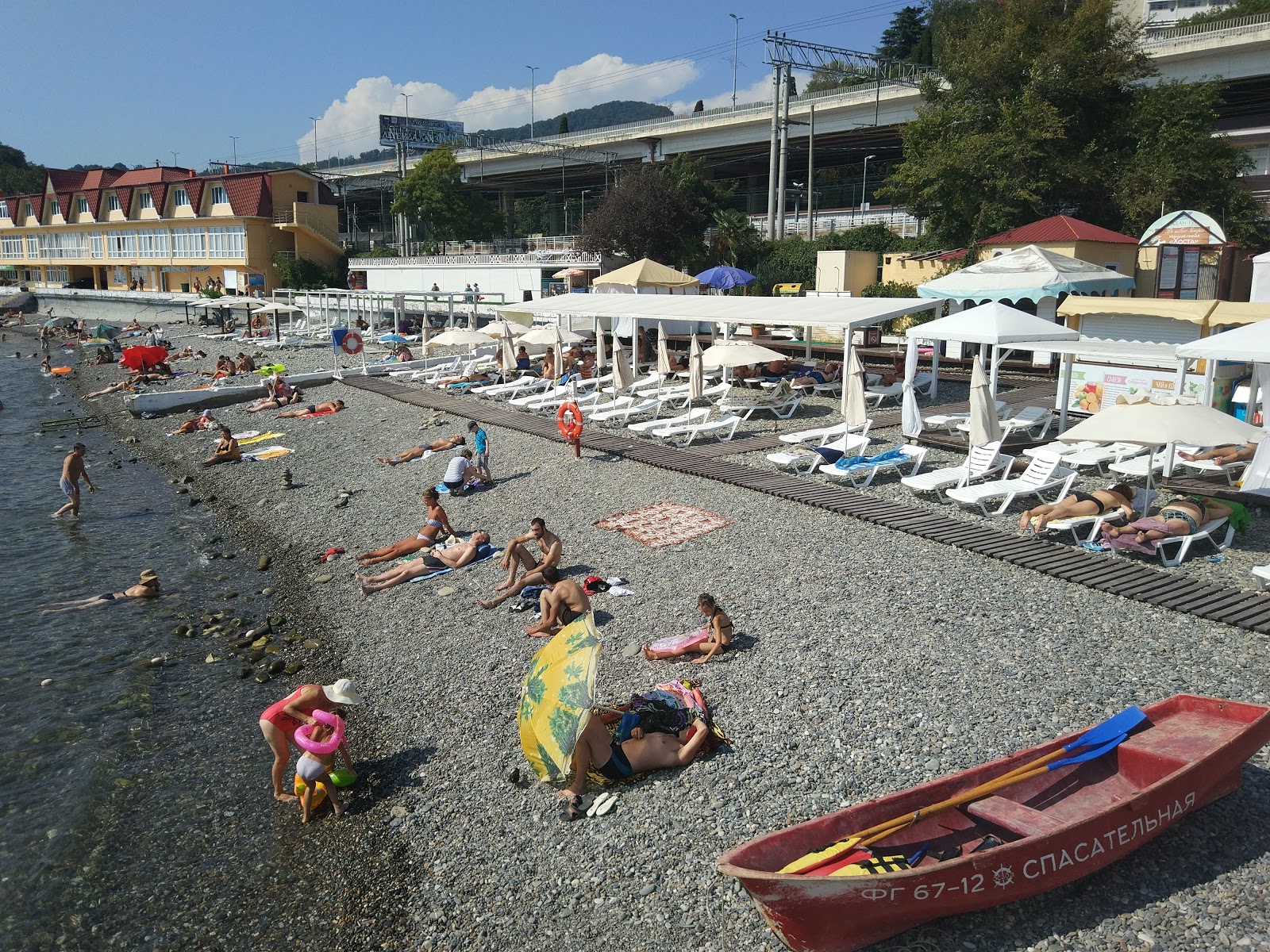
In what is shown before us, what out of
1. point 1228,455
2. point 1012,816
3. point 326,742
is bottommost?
point 326,742

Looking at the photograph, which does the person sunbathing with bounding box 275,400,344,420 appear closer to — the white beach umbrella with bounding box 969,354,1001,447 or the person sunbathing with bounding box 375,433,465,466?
the person sunbathing with bounding box 375,433,465,466

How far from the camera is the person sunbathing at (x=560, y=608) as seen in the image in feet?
30.2

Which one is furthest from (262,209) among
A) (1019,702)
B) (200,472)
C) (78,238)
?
(1019,702)

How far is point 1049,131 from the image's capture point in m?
29.1

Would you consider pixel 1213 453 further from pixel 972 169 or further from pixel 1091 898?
pixel 972 169

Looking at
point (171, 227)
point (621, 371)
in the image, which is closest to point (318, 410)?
point (621, 371)

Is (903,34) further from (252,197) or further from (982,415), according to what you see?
(982,415)

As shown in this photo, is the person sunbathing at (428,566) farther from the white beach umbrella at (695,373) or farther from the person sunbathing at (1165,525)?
the person sunbathing at (1165,525)

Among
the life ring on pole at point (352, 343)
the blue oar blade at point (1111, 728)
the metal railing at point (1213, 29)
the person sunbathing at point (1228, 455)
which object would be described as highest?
the metal railing at point (1213, 29)

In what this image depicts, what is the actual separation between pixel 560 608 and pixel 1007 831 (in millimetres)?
5002

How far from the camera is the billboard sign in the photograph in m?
80.1

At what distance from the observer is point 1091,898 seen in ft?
16.6

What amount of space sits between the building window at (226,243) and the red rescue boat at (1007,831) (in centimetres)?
5925

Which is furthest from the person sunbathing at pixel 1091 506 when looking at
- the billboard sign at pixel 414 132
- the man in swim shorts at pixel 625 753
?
the billboard sign at pixel 414 132
